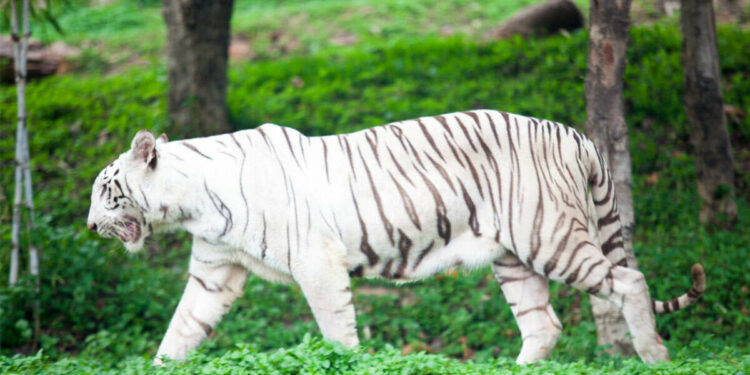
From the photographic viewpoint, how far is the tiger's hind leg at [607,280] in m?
4.62

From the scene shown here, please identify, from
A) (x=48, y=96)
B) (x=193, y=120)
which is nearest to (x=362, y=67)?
(x=193, y=120)

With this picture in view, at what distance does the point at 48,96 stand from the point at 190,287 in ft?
20.3

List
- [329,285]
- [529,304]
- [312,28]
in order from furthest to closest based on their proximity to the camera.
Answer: [312,28]
[529,304]
[329,285]

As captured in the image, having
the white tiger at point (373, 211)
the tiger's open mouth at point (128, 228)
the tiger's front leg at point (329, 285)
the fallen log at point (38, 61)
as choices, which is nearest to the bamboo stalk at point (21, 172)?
the white tiger at point (373, 211)

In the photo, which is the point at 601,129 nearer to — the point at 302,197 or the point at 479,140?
the point at 479,140

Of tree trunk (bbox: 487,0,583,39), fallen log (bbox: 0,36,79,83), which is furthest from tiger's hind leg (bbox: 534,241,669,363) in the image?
fallen log (bbox: 0,36,79,83)

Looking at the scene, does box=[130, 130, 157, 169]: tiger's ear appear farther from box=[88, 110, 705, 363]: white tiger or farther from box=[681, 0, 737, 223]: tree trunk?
box=[681, 0, 737, 223]: tree trunk

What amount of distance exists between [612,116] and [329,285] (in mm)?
2385

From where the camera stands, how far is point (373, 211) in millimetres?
4648

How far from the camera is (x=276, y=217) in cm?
456

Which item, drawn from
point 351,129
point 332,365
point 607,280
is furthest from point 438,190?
point 351,129

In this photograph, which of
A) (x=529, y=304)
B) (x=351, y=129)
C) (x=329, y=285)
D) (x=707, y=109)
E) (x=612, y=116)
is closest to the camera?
(x=329, y=285)

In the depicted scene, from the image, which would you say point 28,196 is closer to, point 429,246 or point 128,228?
point 128,228

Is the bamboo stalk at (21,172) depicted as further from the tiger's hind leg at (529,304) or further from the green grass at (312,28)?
the green grass at (312,28)
